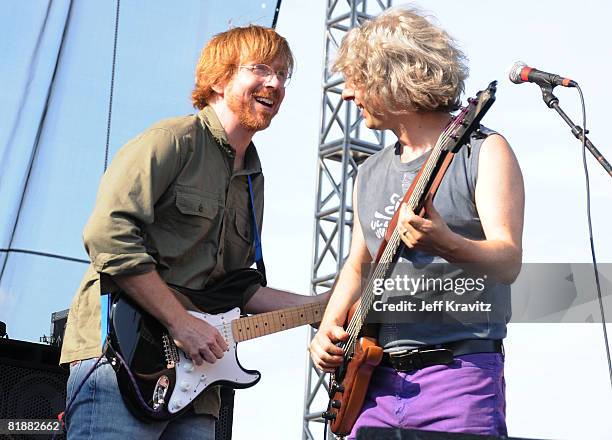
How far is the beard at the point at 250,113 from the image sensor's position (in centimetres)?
317

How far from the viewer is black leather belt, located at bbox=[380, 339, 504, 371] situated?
221 cm

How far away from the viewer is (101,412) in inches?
107

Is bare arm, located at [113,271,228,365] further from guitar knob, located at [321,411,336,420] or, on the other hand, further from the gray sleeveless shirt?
the gray sleeveless shirt

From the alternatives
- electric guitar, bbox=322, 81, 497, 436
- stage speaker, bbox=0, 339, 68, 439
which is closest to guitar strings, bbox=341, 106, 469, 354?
electric guitar, bbox=322, 81, 497, 436

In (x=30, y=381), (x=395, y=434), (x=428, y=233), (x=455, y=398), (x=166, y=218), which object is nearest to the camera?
(x=395, y=434)

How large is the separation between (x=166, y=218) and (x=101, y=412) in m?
0.60

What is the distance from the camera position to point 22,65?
4.57 m

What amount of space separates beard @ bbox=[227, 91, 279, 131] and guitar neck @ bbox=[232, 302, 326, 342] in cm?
62

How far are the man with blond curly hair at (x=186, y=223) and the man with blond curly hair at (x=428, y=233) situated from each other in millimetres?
570

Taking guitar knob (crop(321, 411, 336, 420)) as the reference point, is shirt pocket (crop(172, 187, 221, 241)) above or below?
above

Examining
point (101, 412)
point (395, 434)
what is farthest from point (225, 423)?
point (395, 434)


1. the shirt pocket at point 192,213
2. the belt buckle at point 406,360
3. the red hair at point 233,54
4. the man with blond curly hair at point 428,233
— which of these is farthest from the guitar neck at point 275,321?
the belt buckle at point 406,360

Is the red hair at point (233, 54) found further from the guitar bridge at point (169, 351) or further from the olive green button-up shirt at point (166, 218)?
the guitar bridge at point (169, 351)

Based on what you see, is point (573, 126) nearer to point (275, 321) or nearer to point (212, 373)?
point (275, 321)
